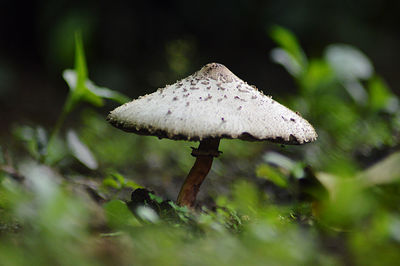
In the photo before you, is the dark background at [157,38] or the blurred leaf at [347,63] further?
the dark background at [157,38]

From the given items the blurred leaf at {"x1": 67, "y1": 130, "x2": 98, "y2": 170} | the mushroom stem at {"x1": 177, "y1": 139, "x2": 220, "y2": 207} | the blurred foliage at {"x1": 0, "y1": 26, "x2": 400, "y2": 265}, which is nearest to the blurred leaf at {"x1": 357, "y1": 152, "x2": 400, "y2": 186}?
the blurred foliage at {"x1": 0, "y1": 26, "x2": 400, "y2": 265}

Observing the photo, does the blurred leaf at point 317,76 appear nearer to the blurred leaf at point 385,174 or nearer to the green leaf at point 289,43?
the green leaf at point 289,43

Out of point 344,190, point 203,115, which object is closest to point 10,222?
point 203,115

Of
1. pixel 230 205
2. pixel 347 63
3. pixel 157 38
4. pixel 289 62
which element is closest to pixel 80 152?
pixel 230 205

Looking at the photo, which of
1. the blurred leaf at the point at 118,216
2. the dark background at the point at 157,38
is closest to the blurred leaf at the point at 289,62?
the blurred leaf at the point at 118,216

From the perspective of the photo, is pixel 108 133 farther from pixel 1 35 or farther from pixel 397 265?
pixel 1 35

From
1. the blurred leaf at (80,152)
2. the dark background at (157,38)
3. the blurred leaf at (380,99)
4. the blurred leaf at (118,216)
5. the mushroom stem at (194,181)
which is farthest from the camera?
the dark background at (157,38)

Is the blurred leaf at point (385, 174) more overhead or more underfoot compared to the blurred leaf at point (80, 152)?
more overhead

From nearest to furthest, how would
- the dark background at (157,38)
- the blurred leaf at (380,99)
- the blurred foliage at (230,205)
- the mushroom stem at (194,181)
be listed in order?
the blurred foliage at (230,205) < the mushroom stem at (194,181) < the blurred leaf at (380,99) < the dark background at (157,38)
